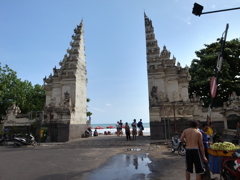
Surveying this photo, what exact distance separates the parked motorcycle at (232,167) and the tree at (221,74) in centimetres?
1687

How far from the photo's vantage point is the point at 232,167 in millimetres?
4301

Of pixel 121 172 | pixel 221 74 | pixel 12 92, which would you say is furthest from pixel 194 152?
pixel 12 92

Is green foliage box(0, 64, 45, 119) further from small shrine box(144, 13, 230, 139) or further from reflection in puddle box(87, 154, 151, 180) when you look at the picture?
reflection in puddle box(87, 154, 151, 180)

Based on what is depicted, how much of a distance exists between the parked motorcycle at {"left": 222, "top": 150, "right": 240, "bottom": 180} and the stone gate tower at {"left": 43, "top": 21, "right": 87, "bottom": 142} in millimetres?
14862

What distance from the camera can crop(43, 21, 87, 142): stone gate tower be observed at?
58.6 ft

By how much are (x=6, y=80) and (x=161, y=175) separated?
81.7 feet

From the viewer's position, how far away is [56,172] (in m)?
6.47

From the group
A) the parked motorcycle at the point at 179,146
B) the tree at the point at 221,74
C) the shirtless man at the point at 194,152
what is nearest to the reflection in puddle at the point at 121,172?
the shirtless man at the point at 194,152

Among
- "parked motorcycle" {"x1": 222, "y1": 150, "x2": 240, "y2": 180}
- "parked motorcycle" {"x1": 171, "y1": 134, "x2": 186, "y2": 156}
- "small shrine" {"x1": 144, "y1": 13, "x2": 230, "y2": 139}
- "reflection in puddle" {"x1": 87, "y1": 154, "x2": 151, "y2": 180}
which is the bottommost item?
"reflection in puddle" {"x1": 87, "y1": 154, "x2": 151, "y2": 180}

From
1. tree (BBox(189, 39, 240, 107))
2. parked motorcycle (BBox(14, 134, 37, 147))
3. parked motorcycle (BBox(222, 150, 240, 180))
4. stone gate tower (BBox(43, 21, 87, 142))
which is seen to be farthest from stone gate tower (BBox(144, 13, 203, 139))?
parked motorcycle (BBox(222, 150, 240, 180))

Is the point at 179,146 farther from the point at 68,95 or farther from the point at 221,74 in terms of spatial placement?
the point at 221,74

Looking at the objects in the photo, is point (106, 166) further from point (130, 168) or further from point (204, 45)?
point (204, 45)

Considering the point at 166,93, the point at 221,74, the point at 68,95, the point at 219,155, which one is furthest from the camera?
the point at 221,74

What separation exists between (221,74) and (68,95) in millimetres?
16392
